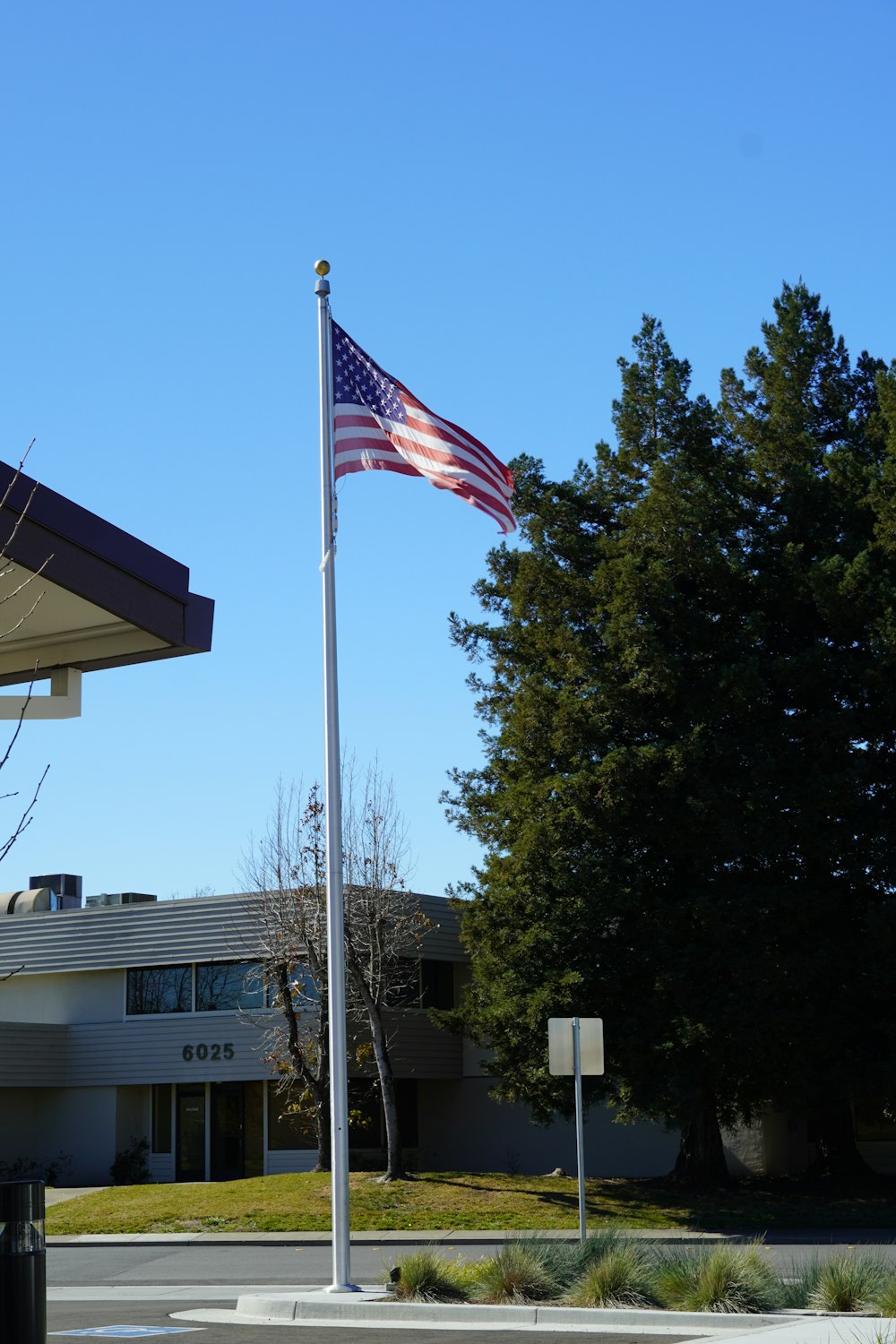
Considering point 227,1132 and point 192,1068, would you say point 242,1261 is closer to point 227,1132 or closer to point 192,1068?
point 192,1068

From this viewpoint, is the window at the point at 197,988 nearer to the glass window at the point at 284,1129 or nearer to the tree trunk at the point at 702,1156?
the glass window at the point at 284,1129

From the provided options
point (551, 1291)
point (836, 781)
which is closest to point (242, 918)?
point (836, 781)

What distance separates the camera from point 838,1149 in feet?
103

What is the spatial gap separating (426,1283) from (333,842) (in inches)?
167

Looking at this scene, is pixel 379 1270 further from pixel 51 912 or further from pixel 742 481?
pixel 51 912

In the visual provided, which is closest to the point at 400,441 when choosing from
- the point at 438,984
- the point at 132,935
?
the point at 438,984

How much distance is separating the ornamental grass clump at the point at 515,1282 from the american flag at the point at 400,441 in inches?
279

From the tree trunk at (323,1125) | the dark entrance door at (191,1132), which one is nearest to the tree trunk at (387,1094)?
the tree trunk at (323,1125)

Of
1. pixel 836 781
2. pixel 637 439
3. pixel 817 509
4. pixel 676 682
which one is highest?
pixel 637 439

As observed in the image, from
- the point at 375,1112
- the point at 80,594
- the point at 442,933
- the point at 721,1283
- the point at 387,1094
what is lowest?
the point at 375,1112

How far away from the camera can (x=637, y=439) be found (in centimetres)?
3294

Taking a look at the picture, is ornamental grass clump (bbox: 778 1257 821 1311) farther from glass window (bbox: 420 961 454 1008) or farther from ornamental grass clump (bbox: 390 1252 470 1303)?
glass window (bbox: 420 961 454 1008)

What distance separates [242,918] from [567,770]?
10419 mm

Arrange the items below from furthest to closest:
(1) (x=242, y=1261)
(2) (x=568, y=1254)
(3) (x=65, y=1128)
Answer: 1. (3) (x=65, y=1128)
2. (1) (x=242, y=1261)
3. (2) (x=568, y=1254)
